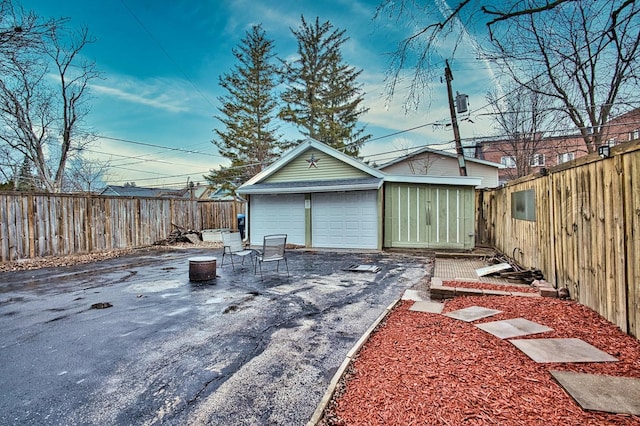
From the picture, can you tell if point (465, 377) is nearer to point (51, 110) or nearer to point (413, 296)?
point (413, 296)

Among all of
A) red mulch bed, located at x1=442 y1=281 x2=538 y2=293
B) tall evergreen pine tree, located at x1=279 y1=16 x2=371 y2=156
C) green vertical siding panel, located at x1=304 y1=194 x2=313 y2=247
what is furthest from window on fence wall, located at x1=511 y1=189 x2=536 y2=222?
tall evergreen pine tree, located at x1=279 y1=16 x2=371 y2=156

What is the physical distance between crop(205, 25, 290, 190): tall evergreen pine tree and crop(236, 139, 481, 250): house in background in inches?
478

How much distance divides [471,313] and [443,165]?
1641 cm

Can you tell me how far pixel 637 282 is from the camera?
2805 mm

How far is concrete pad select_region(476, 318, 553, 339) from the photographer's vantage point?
10.4 feet

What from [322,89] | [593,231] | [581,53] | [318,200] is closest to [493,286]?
[593,231]

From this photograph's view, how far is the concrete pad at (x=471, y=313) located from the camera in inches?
148

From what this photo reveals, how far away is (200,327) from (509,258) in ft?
24.4

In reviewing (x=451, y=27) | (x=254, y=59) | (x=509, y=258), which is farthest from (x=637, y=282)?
(x=254, y=59)

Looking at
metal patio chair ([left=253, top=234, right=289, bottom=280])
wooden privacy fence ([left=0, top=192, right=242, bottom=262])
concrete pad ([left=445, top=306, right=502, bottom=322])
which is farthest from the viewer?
wooden privacy fence ([left=0, top=192, right=242, bottom=262])

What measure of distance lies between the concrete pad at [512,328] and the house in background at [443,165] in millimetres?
16050

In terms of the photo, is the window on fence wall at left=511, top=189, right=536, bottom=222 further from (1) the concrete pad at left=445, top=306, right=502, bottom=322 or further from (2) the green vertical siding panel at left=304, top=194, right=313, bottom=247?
(2) the green vertical siding panel at left=304, top=194, right=313, bottom=247

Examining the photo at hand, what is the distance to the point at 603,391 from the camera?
2.09 metres

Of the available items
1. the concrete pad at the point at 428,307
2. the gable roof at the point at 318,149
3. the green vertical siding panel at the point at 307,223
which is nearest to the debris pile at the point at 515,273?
the concrete pad at the point at 428,307
